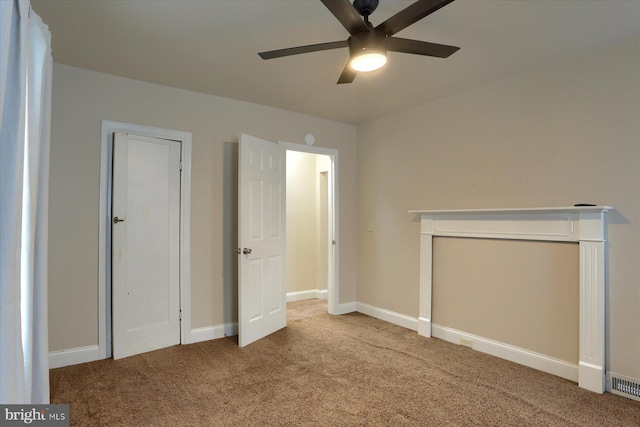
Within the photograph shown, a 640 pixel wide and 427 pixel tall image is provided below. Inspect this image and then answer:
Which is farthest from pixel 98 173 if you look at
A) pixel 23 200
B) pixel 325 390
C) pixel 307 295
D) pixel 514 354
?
pixel 514 354

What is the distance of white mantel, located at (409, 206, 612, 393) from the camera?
7.89ft

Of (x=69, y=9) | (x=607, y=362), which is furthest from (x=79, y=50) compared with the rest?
(x=607, y=362)

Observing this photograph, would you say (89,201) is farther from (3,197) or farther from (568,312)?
(568,312)

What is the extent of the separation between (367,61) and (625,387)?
2822mm

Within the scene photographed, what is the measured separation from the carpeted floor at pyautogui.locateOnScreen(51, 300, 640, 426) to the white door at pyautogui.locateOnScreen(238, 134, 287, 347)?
319mm

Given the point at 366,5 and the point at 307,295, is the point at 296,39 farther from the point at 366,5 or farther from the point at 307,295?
the point at 307,295

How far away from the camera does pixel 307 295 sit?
528 cm

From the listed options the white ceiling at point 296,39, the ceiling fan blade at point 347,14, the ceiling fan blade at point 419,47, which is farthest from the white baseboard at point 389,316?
the ceiling fan blade at point 347,14

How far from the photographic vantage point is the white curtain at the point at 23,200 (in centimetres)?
125

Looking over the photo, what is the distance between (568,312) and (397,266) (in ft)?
5.61

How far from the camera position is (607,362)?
2.43 m

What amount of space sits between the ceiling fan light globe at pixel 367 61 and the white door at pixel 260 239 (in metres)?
1.65

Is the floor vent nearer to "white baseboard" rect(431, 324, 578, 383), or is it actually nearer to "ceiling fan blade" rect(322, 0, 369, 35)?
"white baseboard" rect(431, 324, 578, 383)

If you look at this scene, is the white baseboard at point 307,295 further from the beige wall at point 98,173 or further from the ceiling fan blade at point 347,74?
the ceiling fan blade at point 347,74
